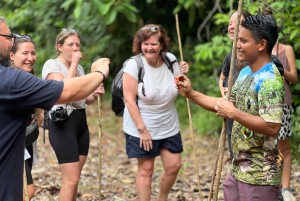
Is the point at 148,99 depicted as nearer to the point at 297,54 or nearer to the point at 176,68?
the point at 176,68

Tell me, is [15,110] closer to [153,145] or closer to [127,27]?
[153,145]

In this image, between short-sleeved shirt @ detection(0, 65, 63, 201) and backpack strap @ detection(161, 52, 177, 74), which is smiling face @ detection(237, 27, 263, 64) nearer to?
short-sleeved shirt @ detection(0, 65, 63, 201)

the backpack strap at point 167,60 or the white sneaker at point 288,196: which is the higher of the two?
the backpack strap at point 167,60

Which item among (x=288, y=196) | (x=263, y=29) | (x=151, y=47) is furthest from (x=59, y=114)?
(x=288, y=196)

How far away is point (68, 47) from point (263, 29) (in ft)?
7.20

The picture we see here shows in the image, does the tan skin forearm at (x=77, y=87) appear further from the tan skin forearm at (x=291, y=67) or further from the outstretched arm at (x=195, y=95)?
the tan skin forearm at (x=291, y=67)

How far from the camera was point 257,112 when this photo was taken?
3672 mm

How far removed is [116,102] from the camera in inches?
234

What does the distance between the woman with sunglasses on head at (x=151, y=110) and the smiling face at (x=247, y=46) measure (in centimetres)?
178

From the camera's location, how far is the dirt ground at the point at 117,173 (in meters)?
6.95

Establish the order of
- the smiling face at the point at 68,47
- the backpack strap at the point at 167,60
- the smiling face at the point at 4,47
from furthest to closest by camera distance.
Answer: the backpack strap at the point at 167,60 → the smiling face at the point at 68,47 → the smiling face at the point at 4,47

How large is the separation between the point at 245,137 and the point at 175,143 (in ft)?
6.17

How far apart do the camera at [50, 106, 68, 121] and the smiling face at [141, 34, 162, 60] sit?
3.34 ft

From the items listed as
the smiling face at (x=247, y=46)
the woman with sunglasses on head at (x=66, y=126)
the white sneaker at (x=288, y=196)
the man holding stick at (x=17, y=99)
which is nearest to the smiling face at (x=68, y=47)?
the woman with sunglasses on head at (x=66, y=126)
